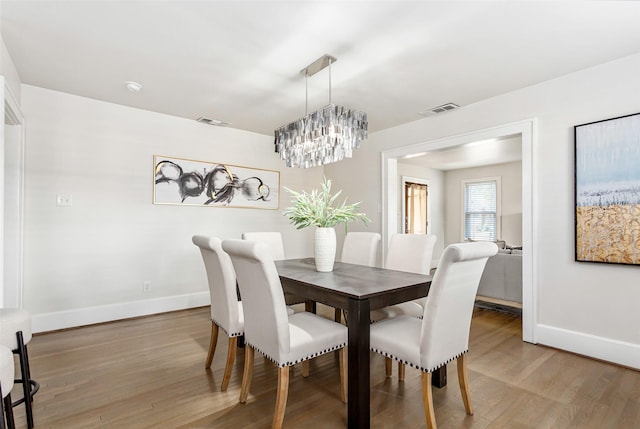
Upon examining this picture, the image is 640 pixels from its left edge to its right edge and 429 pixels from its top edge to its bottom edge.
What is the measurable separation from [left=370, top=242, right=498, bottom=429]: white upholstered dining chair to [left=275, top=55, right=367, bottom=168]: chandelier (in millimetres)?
1302

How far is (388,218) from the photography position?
444 cm

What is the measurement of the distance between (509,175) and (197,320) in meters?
6.63

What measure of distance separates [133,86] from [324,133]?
197 cm

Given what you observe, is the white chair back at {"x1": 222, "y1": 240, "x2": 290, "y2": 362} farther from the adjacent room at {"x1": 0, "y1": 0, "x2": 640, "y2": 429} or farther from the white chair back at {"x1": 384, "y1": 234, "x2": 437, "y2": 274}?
the white chair back at {"x1": 384, "y1": 234, "x2": 437, "y2": 274}

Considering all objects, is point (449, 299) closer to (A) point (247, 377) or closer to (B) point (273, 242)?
(A) point (247, 377)

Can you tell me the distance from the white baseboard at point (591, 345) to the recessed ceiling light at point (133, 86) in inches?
172

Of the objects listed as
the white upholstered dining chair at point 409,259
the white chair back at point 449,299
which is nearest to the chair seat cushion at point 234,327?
the white upholstered dining chair at point 409,259

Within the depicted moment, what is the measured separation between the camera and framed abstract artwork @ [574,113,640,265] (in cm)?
251

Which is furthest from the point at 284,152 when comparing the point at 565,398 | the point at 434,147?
the point at 565,398

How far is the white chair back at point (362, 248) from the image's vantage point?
311 cm

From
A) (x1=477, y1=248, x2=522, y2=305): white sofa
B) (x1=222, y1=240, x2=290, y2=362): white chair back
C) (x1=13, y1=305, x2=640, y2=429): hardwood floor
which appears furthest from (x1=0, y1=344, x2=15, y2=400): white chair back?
(x1=477, y1=248, x2=522, y2=305): white sofa

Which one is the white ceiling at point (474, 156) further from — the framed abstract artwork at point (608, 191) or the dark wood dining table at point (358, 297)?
the dark wood dining table at point (358, 297)

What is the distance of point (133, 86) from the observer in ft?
10.1

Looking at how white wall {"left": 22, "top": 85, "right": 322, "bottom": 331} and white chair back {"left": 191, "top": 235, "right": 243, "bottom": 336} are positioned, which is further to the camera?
white wall {"left": 22, "top": 85, "right": 322, "bottom": 331}
